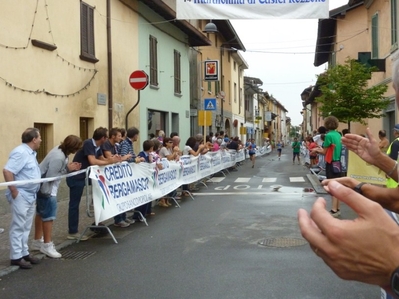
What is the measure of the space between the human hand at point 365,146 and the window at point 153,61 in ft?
55.7

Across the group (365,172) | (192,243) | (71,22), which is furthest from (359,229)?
(71,22)

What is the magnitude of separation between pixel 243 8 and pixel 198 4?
105 centimetres

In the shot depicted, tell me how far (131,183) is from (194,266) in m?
3.53

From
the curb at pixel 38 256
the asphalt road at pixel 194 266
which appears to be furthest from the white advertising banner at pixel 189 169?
the curb at pixel 38 256

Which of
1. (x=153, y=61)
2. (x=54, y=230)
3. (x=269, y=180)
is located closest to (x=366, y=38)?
(x=269, y=180)

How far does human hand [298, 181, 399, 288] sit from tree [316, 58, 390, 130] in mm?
17978

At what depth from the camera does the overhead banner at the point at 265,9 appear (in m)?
10.8

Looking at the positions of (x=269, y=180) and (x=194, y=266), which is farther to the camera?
(x=269, y=180)

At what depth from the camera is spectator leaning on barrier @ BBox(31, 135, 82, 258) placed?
282 inches

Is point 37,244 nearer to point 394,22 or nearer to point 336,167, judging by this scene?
point 336,167

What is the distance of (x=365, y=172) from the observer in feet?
34.4

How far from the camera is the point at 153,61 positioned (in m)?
20.5

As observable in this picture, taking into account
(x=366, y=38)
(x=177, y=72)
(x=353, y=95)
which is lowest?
(x=353, y=95)

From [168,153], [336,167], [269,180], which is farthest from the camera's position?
[269,180]
